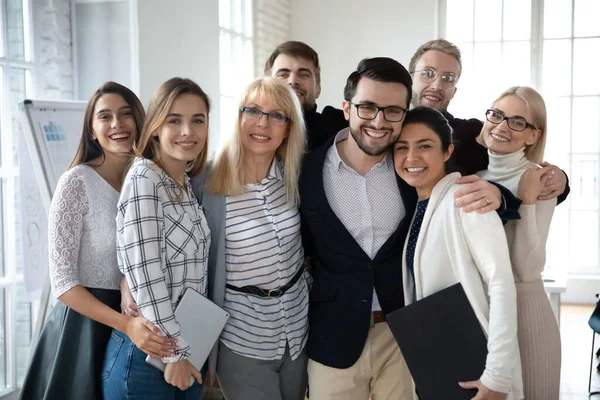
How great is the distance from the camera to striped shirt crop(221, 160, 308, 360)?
229 centimetres

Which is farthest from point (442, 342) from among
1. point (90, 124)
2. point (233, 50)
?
point (233, 50)

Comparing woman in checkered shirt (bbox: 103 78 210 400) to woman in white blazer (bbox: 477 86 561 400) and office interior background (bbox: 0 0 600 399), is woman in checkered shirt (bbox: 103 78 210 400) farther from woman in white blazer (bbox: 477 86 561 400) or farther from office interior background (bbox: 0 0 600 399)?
office interior background (bbox: 0 0 600 399)

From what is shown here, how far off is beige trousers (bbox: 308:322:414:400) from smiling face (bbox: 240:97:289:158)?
76cm

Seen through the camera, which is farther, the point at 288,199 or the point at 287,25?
the point at 287,25

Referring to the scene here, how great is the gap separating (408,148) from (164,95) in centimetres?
85

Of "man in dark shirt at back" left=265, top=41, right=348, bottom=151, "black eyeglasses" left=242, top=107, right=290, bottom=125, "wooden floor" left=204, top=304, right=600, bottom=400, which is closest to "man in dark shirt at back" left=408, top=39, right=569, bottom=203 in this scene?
"man in dark shirt at back" left=265, top=41, right=348, bottom=151

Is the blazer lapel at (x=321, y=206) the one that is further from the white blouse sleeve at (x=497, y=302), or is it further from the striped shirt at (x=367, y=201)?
the white blouse sleeve at (x=497, y=302)

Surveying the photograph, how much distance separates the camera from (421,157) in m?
2.24

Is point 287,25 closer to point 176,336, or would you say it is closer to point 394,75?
point 394,75

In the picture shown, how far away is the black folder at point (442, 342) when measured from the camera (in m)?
2.08

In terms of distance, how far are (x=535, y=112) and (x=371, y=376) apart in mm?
1129

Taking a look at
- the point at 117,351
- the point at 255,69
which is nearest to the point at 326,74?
the point at 255,69

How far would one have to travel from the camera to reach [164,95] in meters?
2.21

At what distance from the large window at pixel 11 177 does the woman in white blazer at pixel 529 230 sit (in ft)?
7.73
